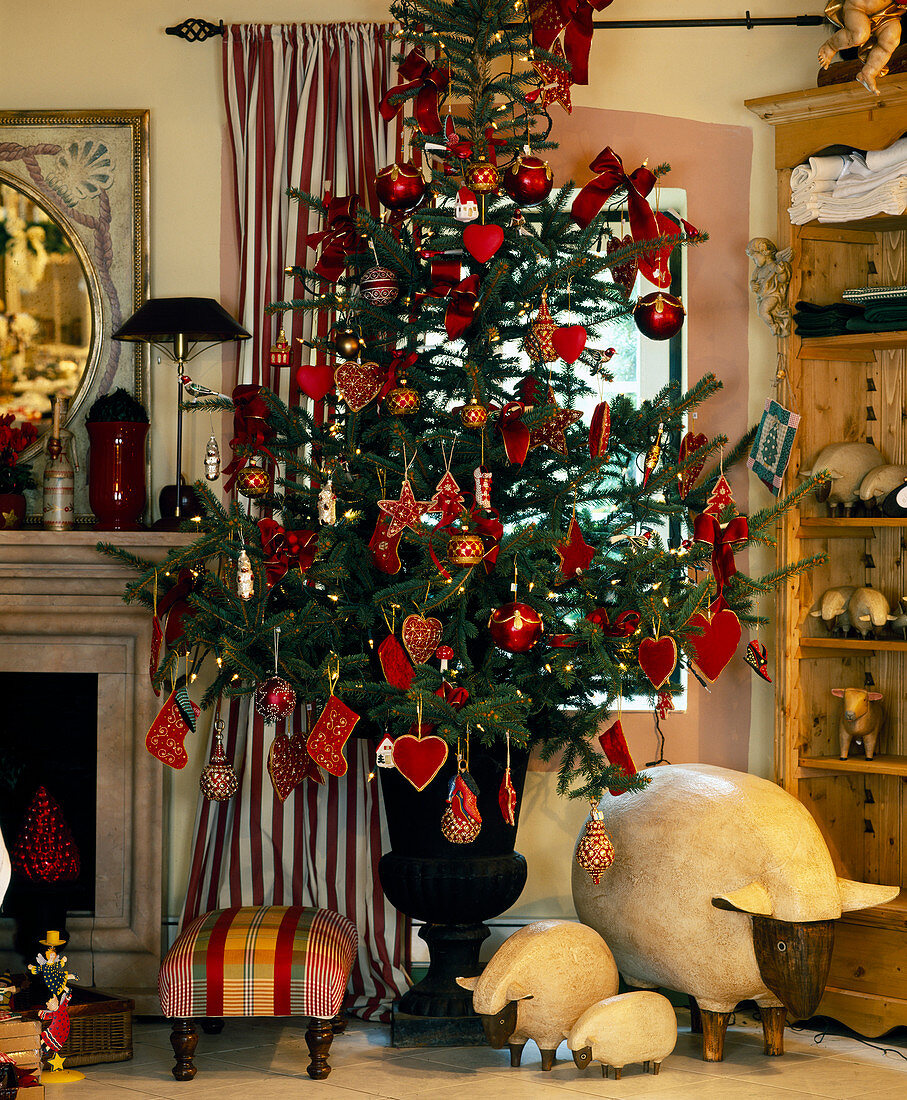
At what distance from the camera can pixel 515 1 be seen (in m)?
3.29

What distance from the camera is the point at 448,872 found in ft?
11.0

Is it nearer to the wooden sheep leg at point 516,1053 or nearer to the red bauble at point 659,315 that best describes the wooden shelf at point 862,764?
the wooden sheep leg at point 516,1053

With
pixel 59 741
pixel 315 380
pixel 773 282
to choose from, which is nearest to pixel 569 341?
pixel 315 380

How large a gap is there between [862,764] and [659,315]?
1.41m

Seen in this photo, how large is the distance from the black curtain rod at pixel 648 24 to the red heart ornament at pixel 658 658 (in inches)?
80.7

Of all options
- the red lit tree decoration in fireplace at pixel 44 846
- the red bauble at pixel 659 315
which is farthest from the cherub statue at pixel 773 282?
the red lit tree decoration in fireplace at pixel 44 846

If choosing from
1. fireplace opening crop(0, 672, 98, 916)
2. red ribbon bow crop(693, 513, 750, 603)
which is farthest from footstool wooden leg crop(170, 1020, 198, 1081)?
red ribbon bow crop(693, 513, 750, 603)

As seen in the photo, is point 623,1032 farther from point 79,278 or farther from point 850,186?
point 79,278

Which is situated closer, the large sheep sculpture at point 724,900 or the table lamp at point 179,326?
the large sheep sculpture at point 724,900

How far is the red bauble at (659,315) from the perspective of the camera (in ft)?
10.9

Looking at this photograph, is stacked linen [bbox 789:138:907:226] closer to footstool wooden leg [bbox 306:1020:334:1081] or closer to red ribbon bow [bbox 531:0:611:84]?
red ribbon bow [bbox 531:0:611:84]

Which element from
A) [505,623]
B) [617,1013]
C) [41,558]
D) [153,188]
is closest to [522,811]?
[617,1013]

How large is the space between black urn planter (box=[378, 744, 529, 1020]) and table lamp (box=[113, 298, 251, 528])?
44.7 inches

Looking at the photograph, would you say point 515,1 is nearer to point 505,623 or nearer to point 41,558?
point 505,623
